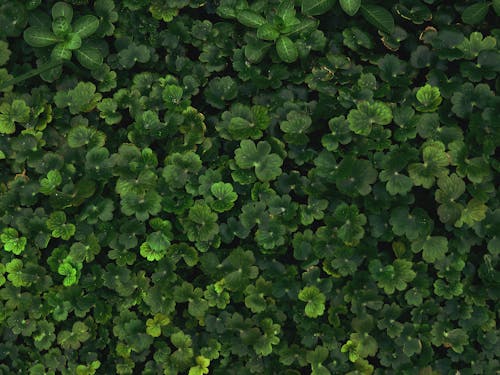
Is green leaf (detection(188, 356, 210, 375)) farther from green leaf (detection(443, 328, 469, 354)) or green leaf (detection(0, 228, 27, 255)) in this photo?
green leaf (detection(443, 328, 469, 354))

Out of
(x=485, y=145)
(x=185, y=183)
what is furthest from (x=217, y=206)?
(x=485, y=145)

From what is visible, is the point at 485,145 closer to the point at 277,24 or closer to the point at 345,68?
the point at 345,68

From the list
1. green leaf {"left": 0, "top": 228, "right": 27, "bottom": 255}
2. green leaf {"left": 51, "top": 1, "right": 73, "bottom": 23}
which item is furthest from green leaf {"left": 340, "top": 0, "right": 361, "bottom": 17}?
green leaf {"left": 0, "top": 228, "right": 27, "bottom": 255}

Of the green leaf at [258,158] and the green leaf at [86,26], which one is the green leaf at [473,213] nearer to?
the green leaf at [258,158]

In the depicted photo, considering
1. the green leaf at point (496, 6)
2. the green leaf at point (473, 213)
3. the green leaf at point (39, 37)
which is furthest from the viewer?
the green leaf at point (39, 37)

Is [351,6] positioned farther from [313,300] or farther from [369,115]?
[313,300]

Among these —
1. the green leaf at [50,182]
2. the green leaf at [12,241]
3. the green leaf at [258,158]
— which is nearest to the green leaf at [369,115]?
the green leaf at [258,158]

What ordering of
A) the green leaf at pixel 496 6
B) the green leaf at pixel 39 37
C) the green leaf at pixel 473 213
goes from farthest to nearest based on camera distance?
1. the green leaf at pixel 39 37
2. the green leaf at pixel 496 6
3. the green leaf at pixel 473 213
